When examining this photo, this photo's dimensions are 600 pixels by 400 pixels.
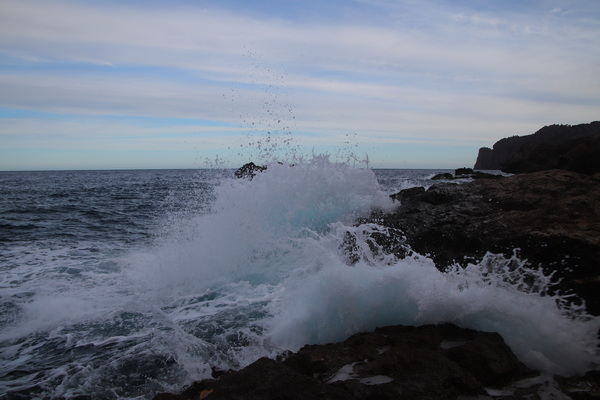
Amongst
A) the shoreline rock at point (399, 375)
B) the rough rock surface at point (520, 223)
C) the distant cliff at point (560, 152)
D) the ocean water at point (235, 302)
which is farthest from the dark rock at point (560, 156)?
the shoreline rock at point (399, 375)

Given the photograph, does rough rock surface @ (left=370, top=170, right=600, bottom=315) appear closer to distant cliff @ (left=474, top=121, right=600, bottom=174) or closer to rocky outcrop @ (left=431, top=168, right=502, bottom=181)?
rocky outcrop @ (left=431, top=168, right=502, bottom=181)

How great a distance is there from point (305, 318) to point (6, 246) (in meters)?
9.38

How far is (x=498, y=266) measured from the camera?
4637 mm

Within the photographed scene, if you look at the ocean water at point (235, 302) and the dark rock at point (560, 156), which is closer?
the ocean water at point (235, 302)

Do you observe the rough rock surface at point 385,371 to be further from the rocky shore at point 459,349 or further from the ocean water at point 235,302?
the ocean water at point 235,302

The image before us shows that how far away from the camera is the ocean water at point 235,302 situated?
348 centimetres

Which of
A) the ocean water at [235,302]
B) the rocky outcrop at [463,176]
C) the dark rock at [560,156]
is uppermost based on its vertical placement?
the dark rock at [560,156]

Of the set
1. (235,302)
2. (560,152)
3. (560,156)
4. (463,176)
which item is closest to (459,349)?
(235,302)

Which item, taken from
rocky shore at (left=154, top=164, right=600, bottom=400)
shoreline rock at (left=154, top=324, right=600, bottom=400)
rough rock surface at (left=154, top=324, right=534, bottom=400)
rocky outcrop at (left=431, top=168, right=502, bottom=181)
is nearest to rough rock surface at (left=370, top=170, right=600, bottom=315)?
rocky shore at (left=154, top=164, right=600, bottom=400)

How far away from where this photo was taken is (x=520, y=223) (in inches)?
222

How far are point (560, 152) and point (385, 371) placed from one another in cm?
4070

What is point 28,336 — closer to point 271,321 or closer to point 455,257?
point 271,321

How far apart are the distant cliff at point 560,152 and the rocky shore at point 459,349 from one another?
2235 cm

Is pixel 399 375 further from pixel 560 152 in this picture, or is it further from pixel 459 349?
pixel 560 152
